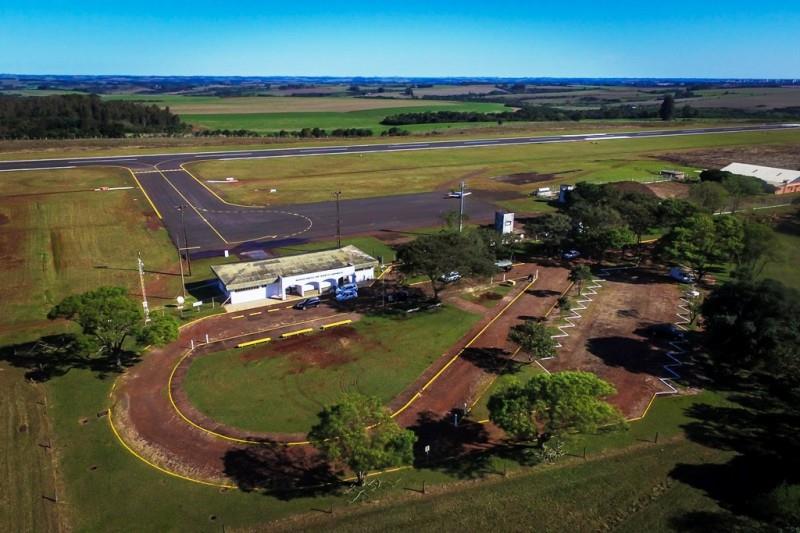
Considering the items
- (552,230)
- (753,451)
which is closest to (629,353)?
(753,451)

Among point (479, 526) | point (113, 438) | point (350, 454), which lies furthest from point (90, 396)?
point (479, 526)

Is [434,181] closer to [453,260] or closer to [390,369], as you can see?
[453,260]

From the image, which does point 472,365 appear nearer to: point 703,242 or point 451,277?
point 451,277

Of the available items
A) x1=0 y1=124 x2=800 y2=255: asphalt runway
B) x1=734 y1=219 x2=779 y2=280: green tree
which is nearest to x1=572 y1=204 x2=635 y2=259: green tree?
x1=734 y1=219 x2=779 y2=280: green tree

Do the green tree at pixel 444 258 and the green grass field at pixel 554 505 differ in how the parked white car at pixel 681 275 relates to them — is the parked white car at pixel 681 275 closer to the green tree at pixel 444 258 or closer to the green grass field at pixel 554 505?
the green tree at pixel 444 258

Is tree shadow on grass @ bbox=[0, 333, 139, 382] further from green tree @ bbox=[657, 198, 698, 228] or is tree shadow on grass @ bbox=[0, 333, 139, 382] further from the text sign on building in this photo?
green tree @ bbox=[657, 198, 698, 228]
